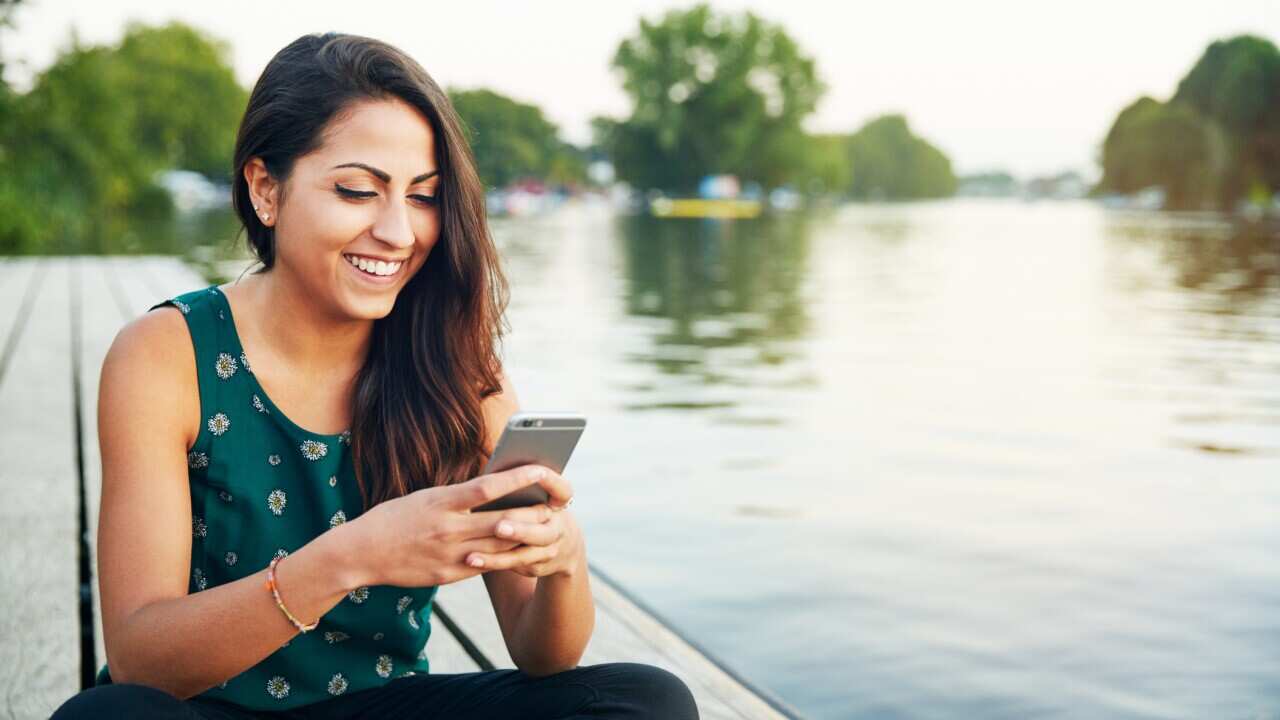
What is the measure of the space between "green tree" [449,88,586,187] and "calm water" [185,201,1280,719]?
92.6 m

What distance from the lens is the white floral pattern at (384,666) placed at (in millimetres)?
2172

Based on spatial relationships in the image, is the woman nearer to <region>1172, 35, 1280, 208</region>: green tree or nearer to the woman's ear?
the woman's ear

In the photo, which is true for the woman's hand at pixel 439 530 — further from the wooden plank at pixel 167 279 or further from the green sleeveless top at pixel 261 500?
the wooden plank at pixel 167 279

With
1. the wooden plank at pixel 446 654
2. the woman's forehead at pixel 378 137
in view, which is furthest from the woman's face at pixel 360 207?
the wooden plank at pixel 446 654

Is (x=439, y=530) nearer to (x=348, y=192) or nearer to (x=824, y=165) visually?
(x=348, y=192)

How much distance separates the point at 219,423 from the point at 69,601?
1568mm

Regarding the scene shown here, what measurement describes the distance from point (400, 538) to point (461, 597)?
68.1 inches

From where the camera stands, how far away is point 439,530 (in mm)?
1695

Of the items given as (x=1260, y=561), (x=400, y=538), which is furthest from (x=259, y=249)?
(x=1260, y=561)

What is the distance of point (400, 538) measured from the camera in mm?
1708

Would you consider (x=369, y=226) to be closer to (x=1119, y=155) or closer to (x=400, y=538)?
(x=400, y=538)

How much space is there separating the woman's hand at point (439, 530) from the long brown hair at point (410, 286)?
0.35m

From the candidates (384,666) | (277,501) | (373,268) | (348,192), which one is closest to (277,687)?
(384,666)

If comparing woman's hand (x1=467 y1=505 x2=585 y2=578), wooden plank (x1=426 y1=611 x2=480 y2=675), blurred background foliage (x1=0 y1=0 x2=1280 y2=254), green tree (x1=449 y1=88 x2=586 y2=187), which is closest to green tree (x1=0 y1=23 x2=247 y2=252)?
wooden plank (x1=426 y1=611 x2=480 y2=675)
